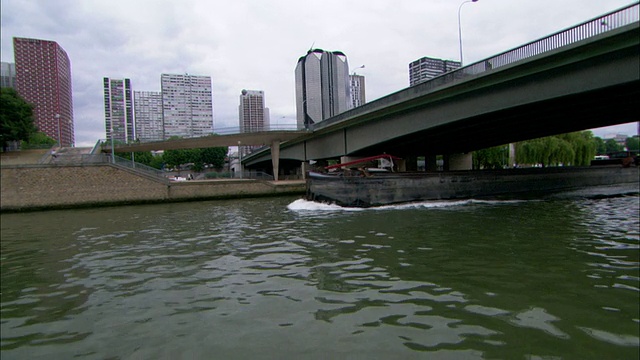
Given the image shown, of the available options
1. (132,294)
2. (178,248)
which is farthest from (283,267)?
(178,248)

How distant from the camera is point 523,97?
1891cm

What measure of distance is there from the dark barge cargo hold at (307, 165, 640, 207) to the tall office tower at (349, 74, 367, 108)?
56.2 m

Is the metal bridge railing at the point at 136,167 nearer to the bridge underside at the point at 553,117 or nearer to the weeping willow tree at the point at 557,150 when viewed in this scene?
the bridge underside at the point at 553,117

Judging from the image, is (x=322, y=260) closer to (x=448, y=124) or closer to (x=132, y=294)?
(x=132, y=294)

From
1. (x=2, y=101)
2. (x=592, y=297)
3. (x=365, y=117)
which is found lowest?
(x=592, y=297)

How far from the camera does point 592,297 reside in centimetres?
660

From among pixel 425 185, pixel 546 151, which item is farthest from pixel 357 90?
pixel 425 185

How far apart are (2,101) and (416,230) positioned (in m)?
47.9

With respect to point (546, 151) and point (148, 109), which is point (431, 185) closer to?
point (546, 151)

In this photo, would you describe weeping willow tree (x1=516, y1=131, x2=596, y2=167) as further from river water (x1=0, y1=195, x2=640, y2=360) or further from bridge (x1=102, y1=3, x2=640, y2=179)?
river water (x1=0, y1=195, x2=640, y2=360)

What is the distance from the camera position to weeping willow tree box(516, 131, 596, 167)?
53000 millimetres

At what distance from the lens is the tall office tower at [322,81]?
73500 millimetres

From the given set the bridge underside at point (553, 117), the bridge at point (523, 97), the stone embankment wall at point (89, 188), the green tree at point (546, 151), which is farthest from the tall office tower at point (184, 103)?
the bridge underside at point (553, 117)

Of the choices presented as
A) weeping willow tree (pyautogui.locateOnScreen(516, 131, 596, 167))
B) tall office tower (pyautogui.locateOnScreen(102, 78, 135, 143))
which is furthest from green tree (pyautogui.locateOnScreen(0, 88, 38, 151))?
tall office tower (pyautogui.locateOnScreen(102, 78, 135, 143))
